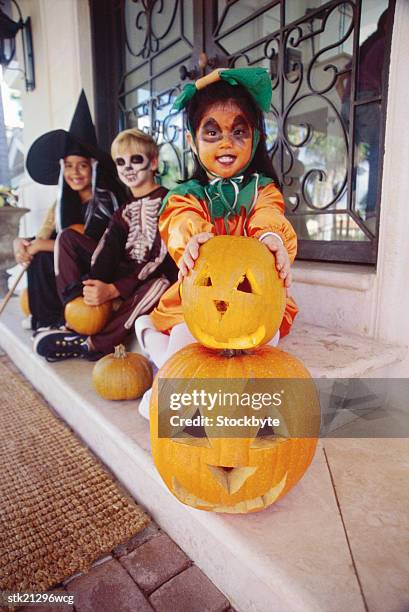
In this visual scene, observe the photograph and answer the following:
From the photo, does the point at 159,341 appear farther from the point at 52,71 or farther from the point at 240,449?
the point at 52,71

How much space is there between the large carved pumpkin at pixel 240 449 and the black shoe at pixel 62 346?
3.40 ft

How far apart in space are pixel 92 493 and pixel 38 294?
4.44 ft

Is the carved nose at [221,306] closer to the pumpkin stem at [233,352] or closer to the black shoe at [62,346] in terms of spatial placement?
the pumpkin stem at [233,352]

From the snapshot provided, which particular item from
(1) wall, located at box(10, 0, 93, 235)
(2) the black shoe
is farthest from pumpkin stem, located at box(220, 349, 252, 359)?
(1) wall, located at box(10, 0, 93, 235)

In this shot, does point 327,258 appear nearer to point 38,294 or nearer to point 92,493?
point 92,493

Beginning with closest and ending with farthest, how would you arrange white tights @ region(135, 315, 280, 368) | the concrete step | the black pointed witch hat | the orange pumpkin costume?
the concrete step
the orange pumpkin costume
white tights @ region(135, 315, 280, 368)
the black pointed witch hat

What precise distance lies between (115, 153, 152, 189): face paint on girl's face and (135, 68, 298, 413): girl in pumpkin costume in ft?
1.42

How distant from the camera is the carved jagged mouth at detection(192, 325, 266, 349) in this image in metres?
0.80

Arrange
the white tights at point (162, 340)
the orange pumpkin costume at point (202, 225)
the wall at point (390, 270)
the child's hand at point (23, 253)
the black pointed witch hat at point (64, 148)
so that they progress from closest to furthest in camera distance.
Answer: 1. the orange pumpkin costume at point (202, 225)
2. the white tights at point (162, 340)
3. the wall at point (390, 270)
4. the black pointed witch hat at point (64, 148)
5. the child's hand at point (23, 253)

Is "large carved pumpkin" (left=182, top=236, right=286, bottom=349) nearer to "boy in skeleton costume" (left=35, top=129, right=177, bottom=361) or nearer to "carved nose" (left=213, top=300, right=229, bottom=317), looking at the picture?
"carved nose" (left=213, top=300, right=229, bottom=317)

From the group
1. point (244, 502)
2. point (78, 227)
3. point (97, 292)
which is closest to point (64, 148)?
point (78, 227)

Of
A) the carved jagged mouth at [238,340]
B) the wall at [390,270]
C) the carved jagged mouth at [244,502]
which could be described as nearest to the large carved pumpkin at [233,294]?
the carved jagged mouth at [238,340]

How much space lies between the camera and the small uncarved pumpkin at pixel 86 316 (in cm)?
168

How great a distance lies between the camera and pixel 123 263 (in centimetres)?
172
